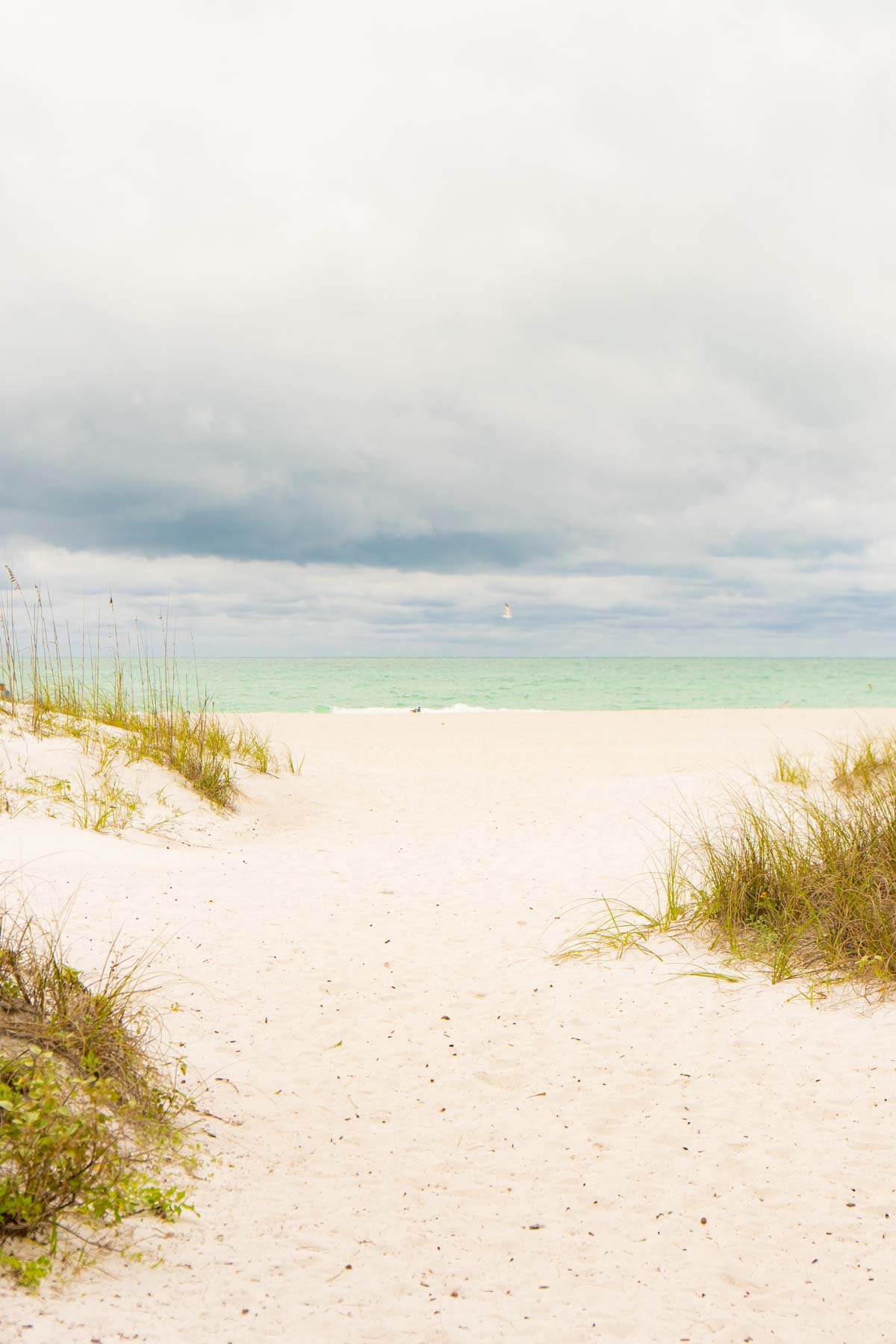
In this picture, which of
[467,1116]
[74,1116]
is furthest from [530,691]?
[74,1116]

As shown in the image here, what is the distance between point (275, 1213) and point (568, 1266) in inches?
40.2

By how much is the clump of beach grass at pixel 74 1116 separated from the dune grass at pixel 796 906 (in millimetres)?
3151

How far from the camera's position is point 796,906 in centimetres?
556

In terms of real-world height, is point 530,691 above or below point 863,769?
below

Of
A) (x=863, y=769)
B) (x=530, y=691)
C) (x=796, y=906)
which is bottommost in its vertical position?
(x=530, y=691)

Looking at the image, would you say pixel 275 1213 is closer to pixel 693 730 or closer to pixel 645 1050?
pixel 645 1050

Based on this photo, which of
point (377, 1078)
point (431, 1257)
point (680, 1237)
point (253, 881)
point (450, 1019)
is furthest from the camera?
point (253, 881)

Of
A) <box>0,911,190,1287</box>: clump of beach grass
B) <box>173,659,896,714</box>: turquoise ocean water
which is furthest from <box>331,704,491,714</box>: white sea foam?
<box>0,911,190,1287</box>: clump of beach grass

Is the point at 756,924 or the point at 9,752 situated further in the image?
the point at 9,752

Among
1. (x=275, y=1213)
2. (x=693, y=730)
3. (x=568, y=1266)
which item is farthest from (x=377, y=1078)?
(x=693, y=730)

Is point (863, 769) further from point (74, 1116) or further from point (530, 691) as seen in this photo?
point (530, 691)

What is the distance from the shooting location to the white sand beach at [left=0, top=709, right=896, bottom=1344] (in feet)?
8.54

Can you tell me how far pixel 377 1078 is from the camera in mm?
4172

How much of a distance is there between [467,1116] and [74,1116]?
5.91ft
